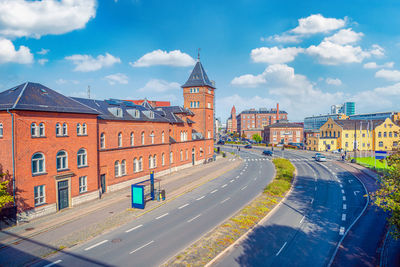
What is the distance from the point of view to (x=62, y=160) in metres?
24.3

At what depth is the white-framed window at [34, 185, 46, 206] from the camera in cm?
2198

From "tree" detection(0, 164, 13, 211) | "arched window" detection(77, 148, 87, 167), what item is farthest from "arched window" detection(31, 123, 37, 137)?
"arched window" detection(77, 148, 87, 167)

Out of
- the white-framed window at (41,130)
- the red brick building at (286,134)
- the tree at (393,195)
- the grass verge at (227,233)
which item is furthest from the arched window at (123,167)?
the red brick building at (286,134)

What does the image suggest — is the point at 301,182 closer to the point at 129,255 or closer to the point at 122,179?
the point at 122,179

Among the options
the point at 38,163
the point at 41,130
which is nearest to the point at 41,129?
the point at 41,130

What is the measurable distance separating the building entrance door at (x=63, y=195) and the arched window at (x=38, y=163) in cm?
223

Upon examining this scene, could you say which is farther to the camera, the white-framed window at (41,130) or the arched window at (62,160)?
the arched window at (62,160)

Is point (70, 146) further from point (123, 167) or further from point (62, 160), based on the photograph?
point (123, 167)

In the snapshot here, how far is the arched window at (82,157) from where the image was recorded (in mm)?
26084

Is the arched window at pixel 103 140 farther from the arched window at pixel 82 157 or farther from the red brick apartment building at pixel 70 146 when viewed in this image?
the arched window at pixel 82 157

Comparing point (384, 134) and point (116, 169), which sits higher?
point (384, 134)

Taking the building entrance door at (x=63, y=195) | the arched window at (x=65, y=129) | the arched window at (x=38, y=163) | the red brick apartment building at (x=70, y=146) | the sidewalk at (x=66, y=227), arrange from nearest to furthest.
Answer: the sidewalk at (x=66, y=227) → the red brick apartment building at (x=70, y=146) → the arched window at (x=38, y=163) → the building entrance door at (x=63, y=195) → the arched window at (x=65, y=129)

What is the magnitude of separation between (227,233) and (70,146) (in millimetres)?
16951

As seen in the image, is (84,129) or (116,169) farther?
(116,169)
